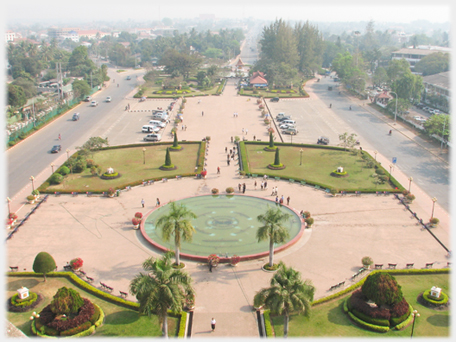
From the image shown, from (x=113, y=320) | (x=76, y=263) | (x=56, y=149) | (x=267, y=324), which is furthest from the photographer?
(x=56, y=149)

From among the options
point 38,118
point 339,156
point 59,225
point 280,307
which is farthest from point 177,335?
point 38,118

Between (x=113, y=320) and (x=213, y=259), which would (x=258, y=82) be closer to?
(x=213, y=259)

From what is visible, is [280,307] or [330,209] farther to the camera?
[330,209]

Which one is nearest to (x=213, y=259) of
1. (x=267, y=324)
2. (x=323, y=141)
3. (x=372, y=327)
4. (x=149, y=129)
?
(x=267, y=324)

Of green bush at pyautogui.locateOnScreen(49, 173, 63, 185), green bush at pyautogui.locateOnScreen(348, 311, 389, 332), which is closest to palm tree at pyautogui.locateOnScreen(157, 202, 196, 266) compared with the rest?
green bush at pyautogui.locateOnScreen(348, 311, 389, 332)

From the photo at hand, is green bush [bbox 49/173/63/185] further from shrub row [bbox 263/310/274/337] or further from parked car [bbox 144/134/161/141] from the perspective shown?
shrub row [bbox 263/310/274/337]

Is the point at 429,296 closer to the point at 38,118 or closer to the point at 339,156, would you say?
the point at 339,156
